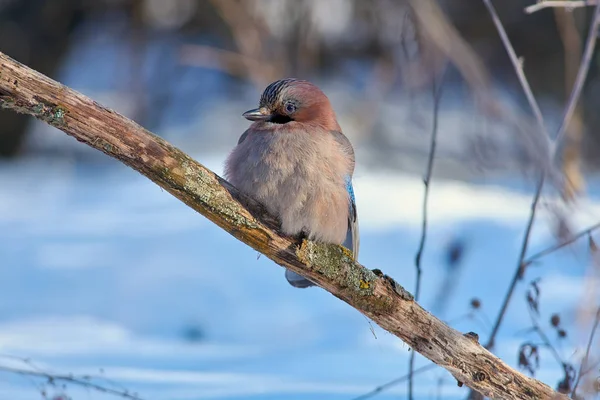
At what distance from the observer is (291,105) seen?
3.22m

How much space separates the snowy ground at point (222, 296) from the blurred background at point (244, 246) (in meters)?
0.02

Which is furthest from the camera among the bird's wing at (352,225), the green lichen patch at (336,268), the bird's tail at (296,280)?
the bird's tail at (296,280)

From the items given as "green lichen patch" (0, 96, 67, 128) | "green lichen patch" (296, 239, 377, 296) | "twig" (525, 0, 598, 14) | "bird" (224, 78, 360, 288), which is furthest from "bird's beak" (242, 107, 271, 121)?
"twig" (525, 0, 598, 14)

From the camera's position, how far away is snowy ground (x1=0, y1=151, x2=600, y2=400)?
399cm

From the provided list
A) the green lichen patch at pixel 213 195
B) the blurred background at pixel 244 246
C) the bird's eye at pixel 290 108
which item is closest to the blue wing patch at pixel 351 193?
the bird's eye at pixel 290 108

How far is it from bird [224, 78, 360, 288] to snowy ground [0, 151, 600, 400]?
2.17ft

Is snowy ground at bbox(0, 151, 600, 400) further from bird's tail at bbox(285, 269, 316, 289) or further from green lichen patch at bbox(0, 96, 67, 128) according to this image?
green lichen patch at bbox(0, 96, 67, 128)

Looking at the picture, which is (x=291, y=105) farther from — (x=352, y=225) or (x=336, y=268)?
(x=336, y=268)

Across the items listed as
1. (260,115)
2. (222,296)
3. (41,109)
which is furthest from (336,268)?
(222,296)

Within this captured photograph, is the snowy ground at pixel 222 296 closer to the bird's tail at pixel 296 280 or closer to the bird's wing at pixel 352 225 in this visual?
the bird's wing at pixel 352 225

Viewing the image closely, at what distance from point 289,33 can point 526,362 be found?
6722 mm

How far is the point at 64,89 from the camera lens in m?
2.56

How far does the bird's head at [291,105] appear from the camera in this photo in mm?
3191

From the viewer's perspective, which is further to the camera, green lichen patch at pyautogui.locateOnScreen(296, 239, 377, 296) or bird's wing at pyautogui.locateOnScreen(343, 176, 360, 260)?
bird's wing at pyautogui.locateOnScreen(343, 176, 360, 260)
